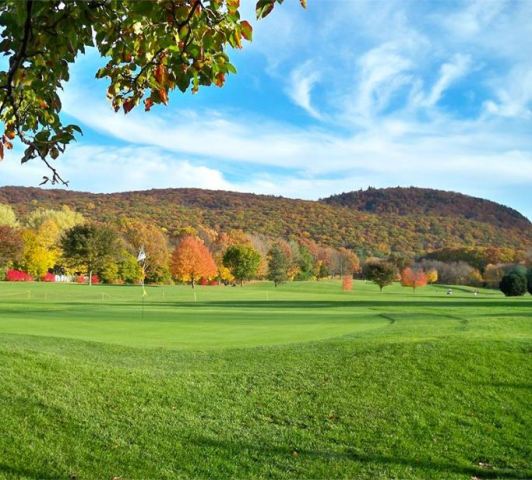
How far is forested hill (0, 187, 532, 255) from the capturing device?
126 m

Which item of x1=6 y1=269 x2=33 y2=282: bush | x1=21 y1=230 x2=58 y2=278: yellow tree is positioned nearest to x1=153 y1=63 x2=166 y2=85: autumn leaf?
x1=21 y1=230 x2=58 y2=278: yellow tree

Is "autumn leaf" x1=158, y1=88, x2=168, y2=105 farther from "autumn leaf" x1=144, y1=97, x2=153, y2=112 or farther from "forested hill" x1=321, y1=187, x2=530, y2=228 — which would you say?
"forested hill" x1=321, y1=187, x2=530, y2=228

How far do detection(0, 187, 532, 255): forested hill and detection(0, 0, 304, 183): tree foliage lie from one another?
107 metres

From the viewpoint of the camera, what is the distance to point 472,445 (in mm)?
7336

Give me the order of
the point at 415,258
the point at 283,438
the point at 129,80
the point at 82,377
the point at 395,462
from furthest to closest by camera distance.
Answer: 1. the point at 415,258
2. the point at 82,377
3. the point at 283,438
4. the point at 395,462
5. the point at 129,80

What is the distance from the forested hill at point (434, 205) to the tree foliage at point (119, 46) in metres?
160

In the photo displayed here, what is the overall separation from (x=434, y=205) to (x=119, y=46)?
601 ft

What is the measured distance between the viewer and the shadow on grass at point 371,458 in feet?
21.6

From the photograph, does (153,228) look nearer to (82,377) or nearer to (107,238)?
(107,238)

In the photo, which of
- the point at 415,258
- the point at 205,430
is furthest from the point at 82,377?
the point at 415,258

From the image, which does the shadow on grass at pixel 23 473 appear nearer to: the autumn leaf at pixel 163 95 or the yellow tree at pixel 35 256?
the autumn leaf at pixel 163 95

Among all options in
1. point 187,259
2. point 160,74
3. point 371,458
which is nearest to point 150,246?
point 187,259

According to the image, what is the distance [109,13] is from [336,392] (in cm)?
670

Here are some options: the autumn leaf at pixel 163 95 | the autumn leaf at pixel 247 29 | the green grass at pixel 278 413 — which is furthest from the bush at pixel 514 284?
the autumn leaf at pixel 247 29
